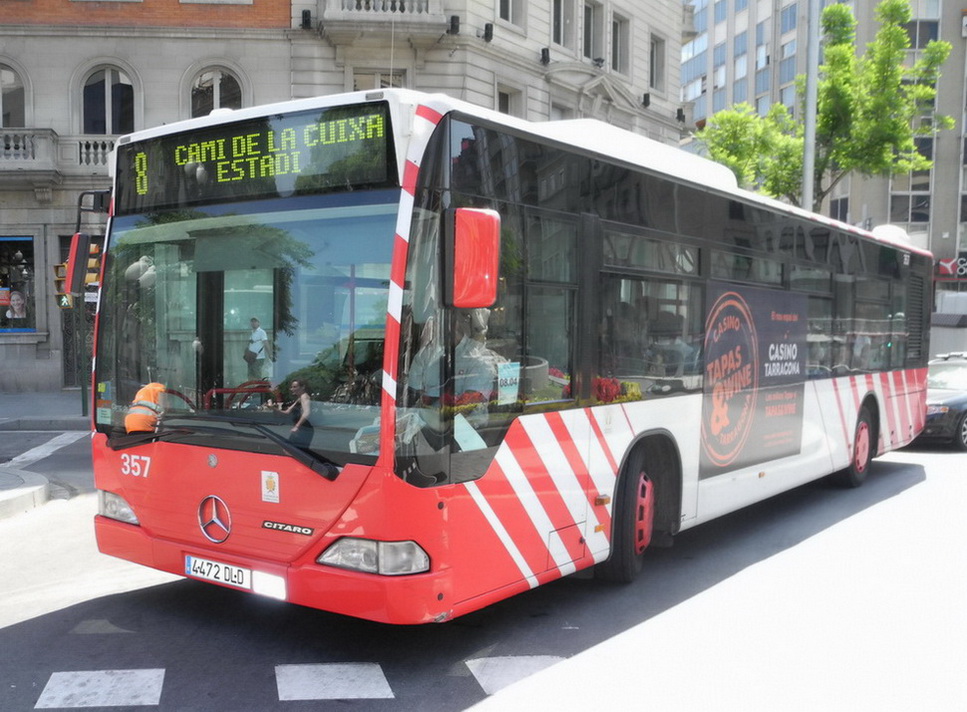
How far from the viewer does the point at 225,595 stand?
6109mm

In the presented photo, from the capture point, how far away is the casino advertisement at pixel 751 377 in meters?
7.29

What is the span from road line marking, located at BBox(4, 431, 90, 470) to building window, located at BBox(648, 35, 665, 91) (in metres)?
21.5

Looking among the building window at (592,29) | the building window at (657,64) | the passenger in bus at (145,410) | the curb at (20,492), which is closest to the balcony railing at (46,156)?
the building window at (592,29)

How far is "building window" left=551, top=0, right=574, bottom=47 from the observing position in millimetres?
26656

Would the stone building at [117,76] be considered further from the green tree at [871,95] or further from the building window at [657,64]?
the building window at [657,64]

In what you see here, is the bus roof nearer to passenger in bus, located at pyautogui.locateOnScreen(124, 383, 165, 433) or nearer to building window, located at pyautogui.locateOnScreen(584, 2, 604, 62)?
passenger in bus, located at pyautogui.locateOnScreen(124, 383, 165, 433)

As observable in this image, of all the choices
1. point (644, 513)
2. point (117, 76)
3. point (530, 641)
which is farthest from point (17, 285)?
point (530, 641)

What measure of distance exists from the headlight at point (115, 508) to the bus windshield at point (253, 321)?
357 millimetres

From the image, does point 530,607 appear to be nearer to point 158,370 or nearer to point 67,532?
point 158,370

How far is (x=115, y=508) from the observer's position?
5.57m

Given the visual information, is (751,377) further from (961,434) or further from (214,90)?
(214,90)

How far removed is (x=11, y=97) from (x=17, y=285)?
422 centimetres

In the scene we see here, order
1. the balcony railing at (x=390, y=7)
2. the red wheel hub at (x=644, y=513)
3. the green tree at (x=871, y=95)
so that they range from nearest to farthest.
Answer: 1. the red wheel hub at (x=644, y=513)
2. the balcony railing at (x=390, y=7)
3. the green tree at (x=871, y=95)

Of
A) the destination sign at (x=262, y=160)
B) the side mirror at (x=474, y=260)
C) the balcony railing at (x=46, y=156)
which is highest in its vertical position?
the balcony railing at (x=46, y=156)
